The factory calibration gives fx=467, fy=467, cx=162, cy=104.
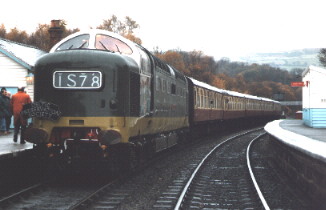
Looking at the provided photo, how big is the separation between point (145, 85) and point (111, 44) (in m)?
1.26

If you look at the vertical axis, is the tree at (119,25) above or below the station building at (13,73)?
above

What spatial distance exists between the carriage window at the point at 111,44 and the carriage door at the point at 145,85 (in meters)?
0.48

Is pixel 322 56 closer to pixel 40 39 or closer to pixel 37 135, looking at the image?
pixel 40 39

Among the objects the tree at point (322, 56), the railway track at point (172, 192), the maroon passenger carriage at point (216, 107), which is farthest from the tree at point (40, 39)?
the railway track at point (172, 192)

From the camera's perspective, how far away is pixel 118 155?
9.82 metres

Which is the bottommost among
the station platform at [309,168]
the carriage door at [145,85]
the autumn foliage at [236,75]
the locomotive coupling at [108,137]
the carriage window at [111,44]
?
the station platform at [309,168]

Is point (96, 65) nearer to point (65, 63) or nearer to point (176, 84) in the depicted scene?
point (65, 63)

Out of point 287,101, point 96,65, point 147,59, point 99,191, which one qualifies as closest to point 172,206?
point 99,191

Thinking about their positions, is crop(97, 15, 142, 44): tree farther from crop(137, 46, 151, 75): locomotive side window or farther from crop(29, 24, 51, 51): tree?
crop(137, 46, 151, 75): locomotive side window

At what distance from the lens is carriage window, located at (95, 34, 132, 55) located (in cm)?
1034

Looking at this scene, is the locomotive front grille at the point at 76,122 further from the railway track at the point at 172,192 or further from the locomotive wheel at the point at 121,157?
the railway track at the point at 172,192

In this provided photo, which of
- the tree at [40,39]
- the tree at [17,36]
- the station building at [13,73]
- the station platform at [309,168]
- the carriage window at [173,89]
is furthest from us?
the tree at [17,36]

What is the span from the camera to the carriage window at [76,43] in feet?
34.0

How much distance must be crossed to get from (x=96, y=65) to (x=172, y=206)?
10.7 ft
